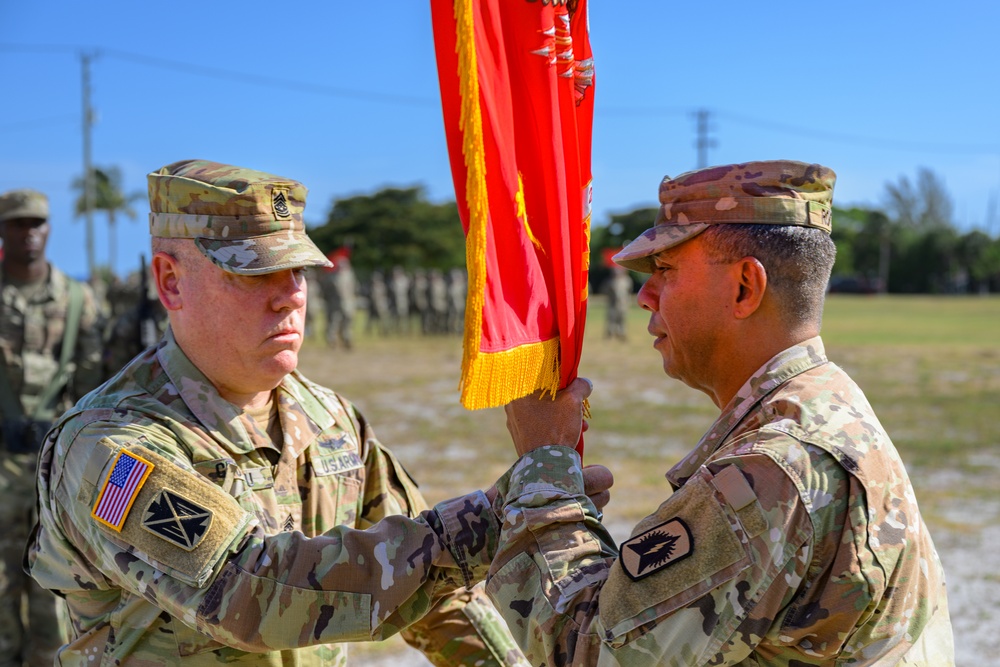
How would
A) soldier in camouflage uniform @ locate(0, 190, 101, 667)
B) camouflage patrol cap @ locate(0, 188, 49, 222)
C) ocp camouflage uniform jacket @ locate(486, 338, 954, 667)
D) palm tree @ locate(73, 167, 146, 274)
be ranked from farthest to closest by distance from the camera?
palm tree @ locate(73, 167, 146, 274) → camouflage patrol cap @ locate(0, 188, 49, 222) → soldier in camouflage uniform @ locate(0, 190, 101, 667) → ocp camouflage uniform jacket @ locate(486, 338, 954, 667)

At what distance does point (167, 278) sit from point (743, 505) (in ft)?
5.35

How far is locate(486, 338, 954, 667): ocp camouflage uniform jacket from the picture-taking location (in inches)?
75.7

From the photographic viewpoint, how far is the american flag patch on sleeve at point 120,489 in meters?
2.21

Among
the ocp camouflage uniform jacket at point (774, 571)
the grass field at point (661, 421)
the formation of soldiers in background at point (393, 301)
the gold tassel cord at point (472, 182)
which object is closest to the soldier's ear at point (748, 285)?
the ocp camouflage uniform jacket at point (774, 571)

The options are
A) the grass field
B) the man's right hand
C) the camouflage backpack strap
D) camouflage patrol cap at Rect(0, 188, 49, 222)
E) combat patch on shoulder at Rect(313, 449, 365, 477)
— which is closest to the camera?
the man's right hand

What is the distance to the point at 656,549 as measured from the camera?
198cm

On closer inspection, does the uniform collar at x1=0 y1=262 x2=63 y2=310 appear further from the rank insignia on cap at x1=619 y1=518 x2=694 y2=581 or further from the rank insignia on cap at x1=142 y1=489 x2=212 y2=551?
the rank insignia on cap at x1=619 y1=518 x2=694 y2=581

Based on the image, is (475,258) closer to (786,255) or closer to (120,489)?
(786,255)

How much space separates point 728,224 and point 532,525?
0.84m

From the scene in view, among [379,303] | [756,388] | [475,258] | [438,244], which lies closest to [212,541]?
[475,258]

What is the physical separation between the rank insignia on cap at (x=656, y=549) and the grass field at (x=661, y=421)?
378 cm

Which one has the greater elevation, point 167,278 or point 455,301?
point 167,278

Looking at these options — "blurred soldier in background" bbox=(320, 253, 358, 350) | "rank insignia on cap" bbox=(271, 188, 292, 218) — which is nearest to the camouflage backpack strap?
"rank insignia on cap" bbox=(271, 188, 292, 218)

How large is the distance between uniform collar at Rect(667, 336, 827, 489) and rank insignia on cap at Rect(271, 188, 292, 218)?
4.09ft
